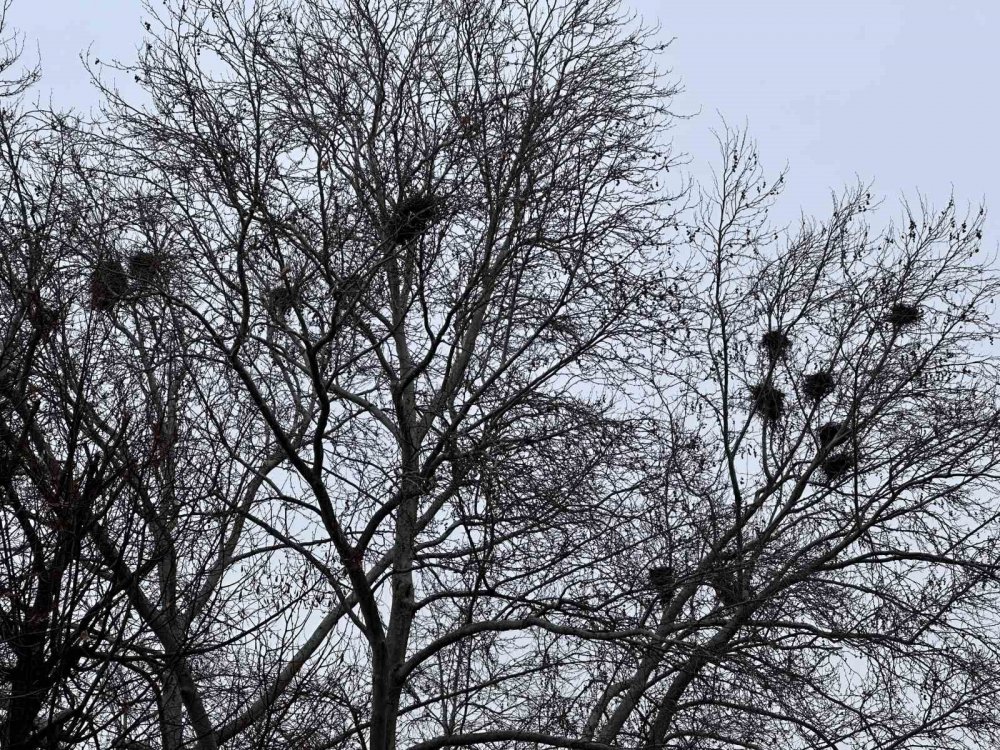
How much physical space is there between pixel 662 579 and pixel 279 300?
331cm

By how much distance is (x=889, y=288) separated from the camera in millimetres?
11750

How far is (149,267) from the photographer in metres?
8.70

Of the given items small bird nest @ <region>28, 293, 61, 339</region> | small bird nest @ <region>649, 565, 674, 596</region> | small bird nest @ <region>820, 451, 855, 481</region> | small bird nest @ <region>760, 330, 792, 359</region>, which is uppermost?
small bird nest @ <region>760, 330, 792, 359</region>

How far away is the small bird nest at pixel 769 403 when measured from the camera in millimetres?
11789

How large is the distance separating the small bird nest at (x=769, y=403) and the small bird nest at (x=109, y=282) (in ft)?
19.4

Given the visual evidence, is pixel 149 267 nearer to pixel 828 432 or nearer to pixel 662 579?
pixel 662 579

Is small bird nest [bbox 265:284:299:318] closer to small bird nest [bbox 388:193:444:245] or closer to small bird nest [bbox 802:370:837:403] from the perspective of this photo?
small bird nest [bbox 388:193:444:245]

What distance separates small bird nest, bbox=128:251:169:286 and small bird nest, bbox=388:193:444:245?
1.60 m

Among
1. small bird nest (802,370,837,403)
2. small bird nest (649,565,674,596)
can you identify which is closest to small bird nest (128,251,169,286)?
small bird nest (649,565,674,596)

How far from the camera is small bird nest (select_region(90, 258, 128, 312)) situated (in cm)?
800

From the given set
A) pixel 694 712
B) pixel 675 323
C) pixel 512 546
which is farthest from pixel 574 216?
pixel 694 712

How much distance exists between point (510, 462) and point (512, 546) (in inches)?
27.9

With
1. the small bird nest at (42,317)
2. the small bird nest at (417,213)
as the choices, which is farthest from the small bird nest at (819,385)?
the small bird nest at (42,317)

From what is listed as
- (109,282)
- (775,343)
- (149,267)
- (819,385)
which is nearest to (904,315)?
(819,385)
